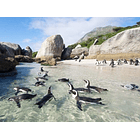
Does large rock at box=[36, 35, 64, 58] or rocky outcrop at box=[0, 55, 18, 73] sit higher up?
large rock at box=[36, 35, 64, 58]

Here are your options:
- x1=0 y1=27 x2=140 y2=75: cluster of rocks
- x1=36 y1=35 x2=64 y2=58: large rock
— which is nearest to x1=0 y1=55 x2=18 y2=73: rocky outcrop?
x1=0 y1=27 x2=140 y2=75: cluster of rocks

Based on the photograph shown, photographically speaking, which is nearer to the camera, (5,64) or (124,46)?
(5,64)

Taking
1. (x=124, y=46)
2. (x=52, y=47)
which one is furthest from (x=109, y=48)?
(x=52, y=47)

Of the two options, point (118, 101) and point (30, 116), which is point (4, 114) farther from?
point (118, 101)

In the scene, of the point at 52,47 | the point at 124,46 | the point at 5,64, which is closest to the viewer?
the point at 5,64

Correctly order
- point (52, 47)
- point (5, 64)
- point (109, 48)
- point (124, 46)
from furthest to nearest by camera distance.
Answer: point (52, 47), point (109, 48), point (124, 46), point (5, 64)

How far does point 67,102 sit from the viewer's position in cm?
336

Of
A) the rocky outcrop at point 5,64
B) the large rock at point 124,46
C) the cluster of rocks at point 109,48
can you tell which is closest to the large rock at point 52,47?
the cluster of rocks at point 109,48

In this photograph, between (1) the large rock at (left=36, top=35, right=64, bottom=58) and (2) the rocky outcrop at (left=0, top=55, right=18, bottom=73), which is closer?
(2) the rocky outcrop at (left=0, top=55, right=18, bottom=73)

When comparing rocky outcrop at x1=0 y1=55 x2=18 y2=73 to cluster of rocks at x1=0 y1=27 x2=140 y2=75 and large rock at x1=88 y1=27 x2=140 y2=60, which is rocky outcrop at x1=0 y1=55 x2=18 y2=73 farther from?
large rock at x1=88 y1=27 x2=140 y2=60

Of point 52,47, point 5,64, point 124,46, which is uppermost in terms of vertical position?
point 52,47

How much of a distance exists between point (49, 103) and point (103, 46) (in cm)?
2573

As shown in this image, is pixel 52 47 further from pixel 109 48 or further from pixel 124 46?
pixel 124 46

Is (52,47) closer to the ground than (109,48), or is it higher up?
higher up
